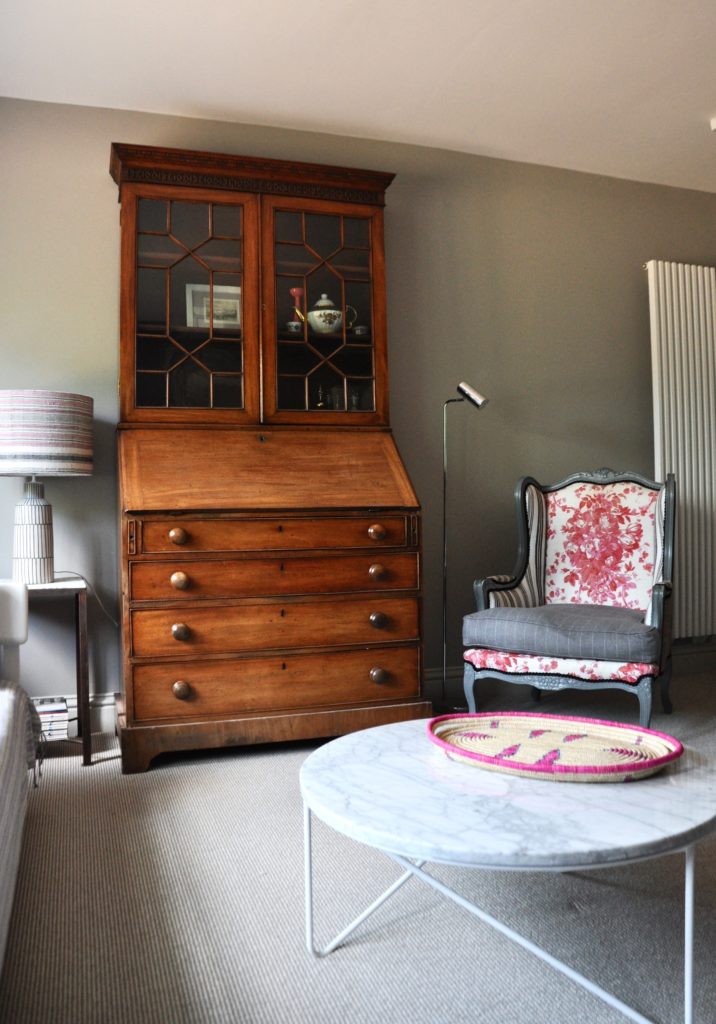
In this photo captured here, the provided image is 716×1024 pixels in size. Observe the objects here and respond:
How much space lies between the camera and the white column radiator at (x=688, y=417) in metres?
4.06

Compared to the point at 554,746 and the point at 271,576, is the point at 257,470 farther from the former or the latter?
the point at 554,746

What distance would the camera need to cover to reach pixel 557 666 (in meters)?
2.89

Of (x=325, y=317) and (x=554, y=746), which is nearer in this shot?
(x=554, y=746)

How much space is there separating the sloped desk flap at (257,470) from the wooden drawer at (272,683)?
53 cm

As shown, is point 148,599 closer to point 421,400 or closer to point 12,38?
point 421,400

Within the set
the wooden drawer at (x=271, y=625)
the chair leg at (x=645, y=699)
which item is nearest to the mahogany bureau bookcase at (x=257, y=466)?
the wooden drawer at (x=271, y=625)

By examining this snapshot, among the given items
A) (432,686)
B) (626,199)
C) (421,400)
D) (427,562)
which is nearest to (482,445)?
(421,400)

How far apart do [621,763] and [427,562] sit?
2249mm

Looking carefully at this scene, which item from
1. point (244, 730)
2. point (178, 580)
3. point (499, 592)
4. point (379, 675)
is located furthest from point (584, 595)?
point (178, 580)

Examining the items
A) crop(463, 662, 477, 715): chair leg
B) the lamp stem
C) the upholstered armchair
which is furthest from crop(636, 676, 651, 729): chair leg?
the lamp stem

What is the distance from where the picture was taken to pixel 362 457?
3.19 m

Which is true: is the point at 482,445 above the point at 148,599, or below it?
above

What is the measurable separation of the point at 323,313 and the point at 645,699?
6.16 ft

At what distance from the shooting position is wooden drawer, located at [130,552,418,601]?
2.72 meters
